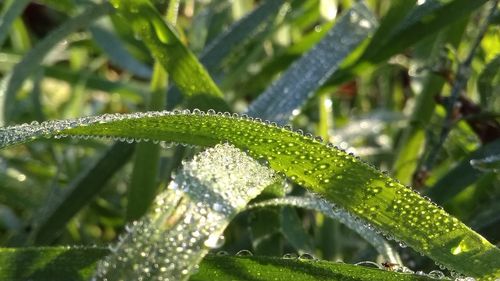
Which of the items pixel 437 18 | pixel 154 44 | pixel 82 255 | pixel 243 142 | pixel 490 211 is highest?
pixel 437 18

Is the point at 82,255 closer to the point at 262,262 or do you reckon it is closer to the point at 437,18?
the point at 262,262

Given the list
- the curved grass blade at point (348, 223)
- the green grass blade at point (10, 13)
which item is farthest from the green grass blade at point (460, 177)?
the green grass blade at point (10, 13)

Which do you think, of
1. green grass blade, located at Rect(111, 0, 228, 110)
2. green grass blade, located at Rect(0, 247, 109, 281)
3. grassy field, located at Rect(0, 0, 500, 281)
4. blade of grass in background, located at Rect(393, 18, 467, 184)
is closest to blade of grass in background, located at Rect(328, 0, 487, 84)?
grassy field, located at Rect(0, 0, 500, 281)

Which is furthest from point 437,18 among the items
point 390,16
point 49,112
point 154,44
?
point 49,112

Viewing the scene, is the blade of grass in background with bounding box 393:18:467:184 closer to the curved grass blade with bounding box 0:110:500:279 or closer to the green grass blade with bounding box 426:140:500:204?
the green grass blade with bounding box 426:140:500:204

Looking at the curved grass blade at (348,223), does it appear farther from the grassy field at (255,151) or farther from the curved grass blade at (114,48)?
the curved grass blade at (114,48)
